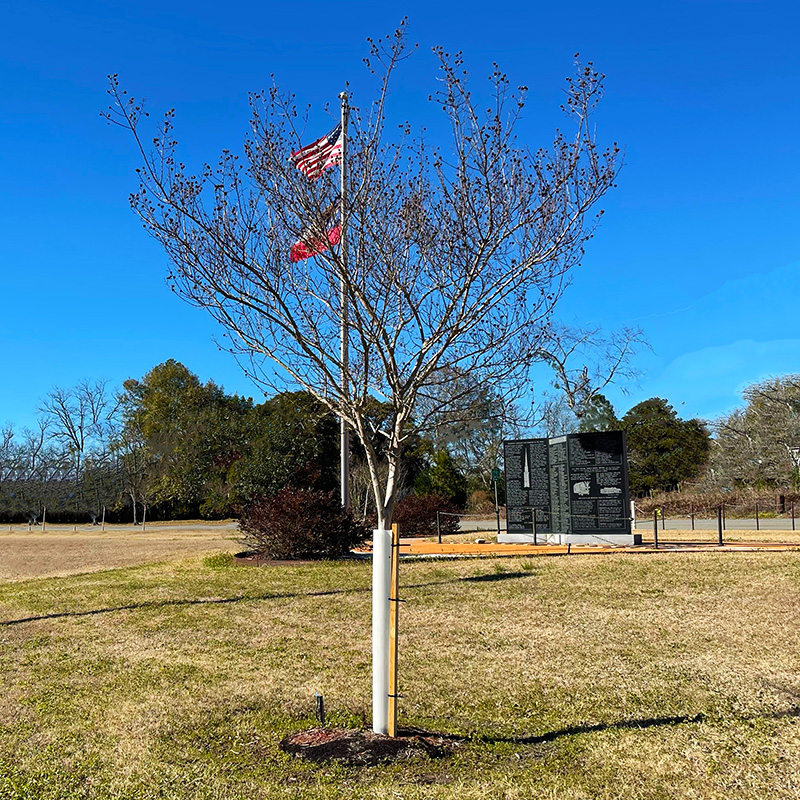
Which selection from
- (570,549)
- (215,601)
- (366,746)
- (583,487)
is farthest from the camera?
(583,487)

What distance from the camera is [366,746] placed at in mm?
5016

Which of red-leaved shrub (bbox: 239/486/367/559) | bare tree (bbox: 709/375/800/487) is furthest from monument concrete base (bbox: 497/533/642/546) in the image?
bare tree (bbox: 709/375/800/487)

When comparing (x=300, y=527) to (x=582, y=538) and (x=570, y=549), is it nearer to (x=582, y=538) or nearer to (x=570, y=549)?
(x=570, y=549)

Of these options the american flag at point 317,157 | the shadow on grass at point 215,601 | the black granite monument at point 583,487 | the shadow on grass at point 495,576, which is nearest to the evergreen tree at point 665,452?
the black granite monument at point 583,487

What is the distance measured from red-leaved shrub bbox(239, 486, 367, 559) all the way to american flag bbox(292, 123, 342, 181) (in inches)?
393

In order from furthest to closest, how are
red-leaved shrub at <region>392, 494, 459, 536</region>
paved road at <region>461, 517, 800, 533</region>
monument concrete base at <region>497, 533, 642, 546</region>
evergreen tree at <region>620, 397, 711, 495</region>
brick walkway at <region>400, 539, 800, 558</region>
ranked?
evergreen tree at <region>620, 397, 711, 495</region>, paved road at <region>461, 517, 800, 533</region>, red-leaved shrub at <region>392, 494, 459, 536</region>, monument concrete base at <region>497, 533, 642, 546</region>, brick walkway at <region>400, 539, 800, 558</region>

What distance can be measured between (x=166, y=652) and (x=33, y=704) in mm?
1976

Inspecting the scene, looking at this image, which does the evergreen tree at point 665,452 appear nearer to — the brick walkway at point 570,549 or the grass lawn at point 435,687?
the brick walkway at point 570,549

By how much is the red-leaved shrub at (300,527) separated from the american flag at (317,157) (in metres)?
9.98

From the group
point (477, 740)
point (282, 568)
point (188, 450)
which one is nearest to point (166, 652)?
point (477, 740)

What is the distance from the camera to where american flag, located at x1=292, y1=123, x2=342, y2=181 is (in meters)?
5.83

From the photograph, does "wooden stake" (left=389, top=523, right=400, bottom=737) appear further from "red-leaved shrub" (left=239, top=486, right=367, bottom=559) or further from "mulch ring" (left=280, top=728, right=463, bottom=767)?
"red-leaved shrub" (left=239, top=486, right=367, bottom=559)

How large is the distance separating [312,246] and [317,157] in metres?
1.67

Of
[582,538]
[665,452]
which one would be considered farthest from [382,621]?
[665,452]
